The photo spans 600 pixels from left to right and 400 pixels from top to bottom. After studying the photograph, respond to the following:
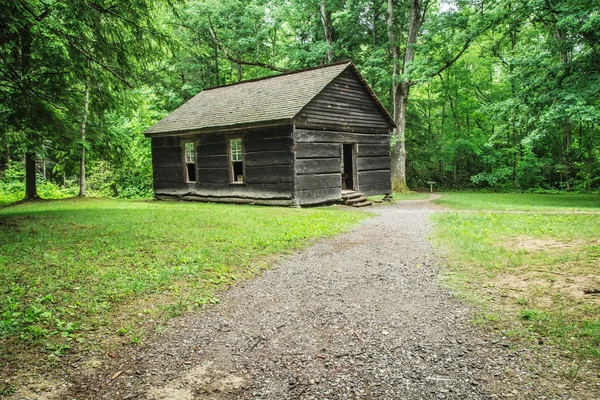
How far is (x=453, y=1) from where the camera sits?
896 inches

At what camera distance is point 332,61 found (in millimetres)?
28266

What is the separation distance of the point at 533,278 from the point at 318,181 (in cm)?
1131

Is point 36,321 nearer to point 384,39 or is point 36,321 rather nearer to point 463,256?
point 463,256

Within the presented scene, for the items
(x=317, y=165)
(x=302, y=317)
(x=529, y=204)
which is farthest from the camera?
(x=529, y=204)

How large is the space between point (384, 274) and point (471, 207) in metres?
11.1

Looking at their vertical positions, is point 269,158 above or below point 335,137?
below

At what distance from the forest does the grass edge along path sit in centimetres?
696

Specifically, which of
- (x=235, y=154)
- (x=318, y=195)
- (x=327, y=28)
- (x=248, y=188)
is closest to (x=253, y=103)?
(x=235, y=154)

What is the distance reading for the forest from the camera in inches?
343

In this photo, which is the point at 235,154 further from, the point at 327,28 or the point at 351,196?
the point at 327,28

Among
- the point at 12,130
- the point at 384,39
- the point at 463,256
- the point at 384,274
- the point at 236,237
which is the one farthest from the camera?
the point at 384,39

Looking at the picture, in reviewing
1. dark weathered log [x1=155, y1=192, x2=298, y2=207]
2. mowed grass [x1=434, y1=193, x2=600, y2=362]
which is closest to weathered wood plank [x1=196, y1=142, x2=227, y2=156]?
dark weathered log [x1=155, y1=192, x2=298, y2=207]

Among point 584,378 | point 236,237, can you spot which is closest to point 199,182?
point 236,237

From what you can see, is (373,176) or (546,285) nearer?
(546,285)
